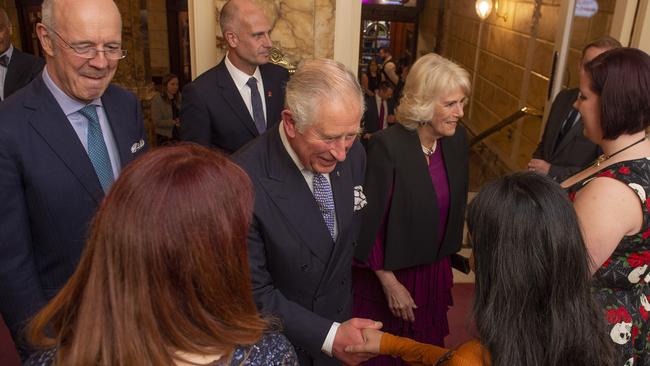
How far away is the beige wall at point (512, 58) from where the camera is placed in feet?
18.4

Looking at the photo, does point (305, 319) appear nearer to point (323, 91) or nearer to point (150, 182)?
point (323, 91)

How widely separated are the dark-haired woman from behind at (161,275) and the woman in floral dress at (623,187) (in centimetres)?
125

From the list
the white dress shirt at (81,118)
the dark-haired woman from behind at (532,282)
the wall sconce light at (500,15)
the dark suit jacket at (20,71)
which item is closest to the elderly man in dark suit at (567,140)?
the dark-haired woman from behind at (532,282)

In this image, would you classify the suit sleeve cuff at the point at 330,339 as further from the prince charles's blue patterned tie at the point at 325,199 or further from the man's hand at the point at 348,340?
the prince charles's blue patterned tie at the point at 325,199

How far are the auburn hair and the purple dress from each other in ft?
5.27

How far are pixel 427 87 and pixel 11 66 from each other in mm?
3228

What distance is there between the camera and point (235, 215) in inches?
39.4

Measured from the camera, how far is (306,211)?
1.88 m

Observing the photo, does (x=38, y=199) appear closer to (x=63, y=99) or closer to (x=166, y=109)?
(x=63, y=99)

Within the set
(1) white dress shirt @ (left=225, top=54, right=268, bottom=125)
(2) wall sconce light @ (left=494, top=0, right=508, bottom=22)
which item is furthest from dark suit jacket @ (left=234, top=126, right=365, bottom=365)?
(2) wall sconce light @ (left=494, top=0, right=508, bottom=22)

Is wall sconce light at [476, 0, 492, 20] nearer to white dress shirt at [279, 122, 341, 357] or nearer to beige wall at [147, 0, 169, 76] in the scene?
beige wall at [147, 0, 169, 76]

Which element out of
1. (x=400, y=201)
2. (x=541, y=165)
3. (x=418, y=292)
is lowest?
(x=418, y=292)

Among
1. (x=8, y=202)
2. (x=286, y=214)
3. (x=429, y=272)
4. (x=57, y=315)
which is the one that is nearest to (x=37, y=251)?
(x=8, y=202)

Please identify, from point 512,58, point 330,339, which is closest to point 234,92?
point 330,339
